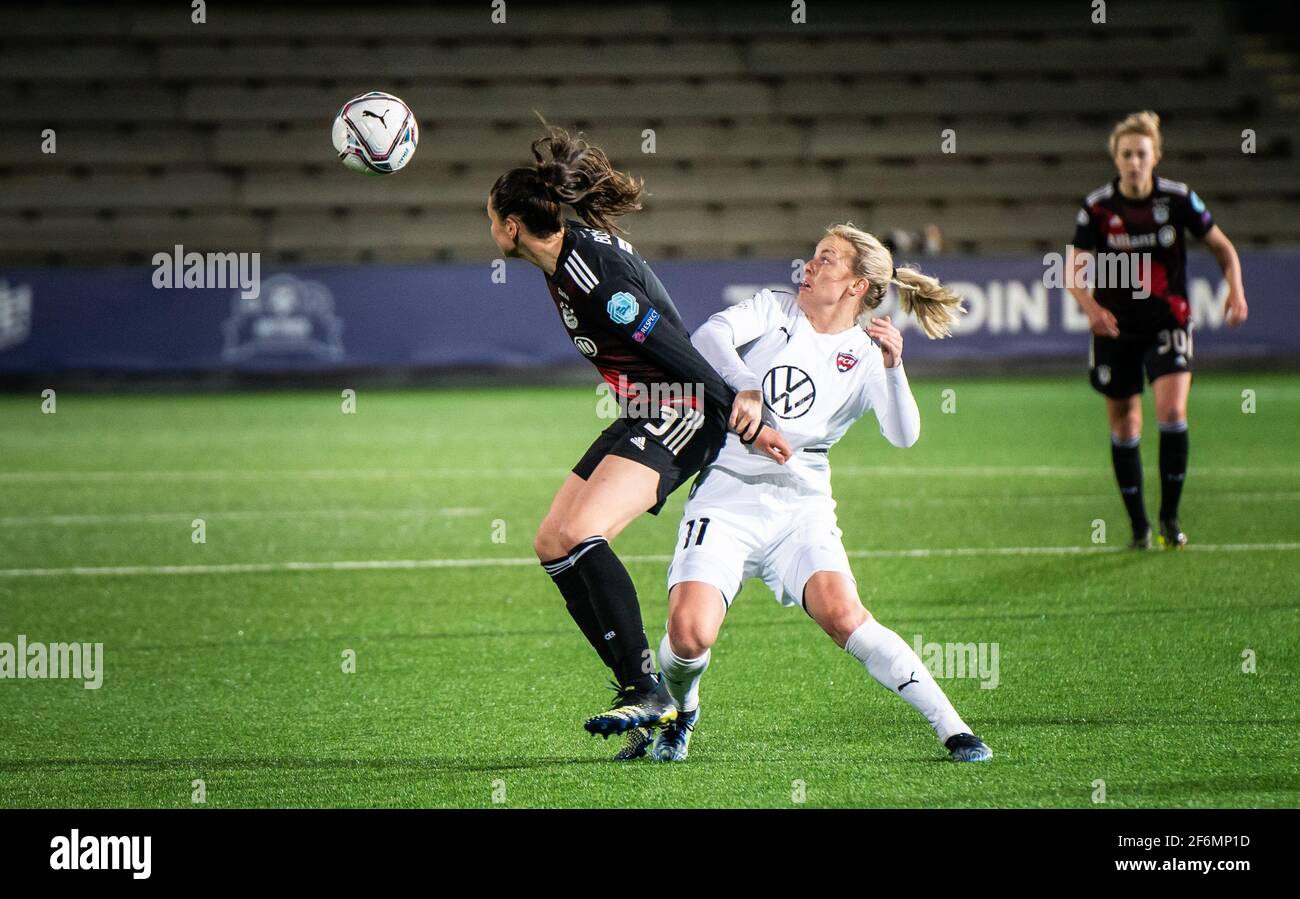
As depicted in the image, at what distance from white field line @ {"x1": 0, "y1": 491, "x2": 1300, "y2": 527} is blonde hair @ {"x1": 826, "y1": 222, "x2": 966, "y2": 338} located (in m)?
4.97

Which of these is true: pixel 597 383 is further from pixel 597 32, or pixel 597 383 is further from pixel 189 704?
pixel 189 704

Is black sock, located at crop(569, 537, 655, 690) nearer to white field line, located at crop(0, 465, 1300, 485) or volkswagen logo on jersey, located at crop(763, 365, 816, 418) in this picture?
volkswagen logo on jersey, located at crop(763, 365, 816, 418)

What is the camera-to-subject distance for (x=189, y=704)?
5488 mm

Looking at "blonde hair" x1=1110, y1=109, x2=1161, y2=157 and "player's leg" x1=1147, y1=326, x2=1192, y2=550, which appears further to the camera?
"player's leg" x1=1147, y1=326, x2=1192, y2=550

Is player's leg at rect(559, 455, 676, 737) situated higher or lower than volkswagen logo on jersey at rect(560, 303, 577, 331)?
lower

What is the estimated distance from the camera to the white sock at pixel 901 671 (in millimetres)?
4566

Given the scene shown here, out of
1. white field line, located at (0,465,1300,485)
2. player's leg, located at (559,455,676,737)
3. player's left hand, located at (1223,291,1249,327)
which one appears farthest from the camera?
white field line, located at (0,465,1300,485)

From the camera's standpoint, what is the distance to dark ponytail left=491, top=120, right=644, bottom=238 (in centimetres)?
475

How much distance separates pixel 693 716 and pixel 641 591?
275 centimetres

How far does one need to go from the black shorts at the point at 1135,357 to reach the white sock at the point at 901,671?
169 inches

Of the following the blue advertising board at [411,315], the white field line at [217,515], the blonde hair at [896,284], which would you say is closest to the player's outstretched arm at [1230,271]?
the blonde hair at [896,284]

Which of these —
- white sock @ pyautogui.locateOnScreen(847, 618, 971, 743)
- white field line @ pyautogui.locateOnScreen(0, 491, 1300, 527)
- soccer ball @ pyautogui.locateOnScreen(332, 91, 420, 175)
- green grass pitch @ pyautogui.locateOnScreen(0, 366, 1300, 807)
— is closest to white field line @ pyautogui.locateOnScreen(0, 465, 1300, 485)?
green grass pitch @ pyautogui.locateOnScreen(0, 366, 1300, 807)

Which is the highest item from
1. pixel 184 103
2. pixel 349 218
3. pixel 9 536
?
pixel 184 103

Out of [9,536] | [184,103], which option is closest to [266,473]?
[9,536]
